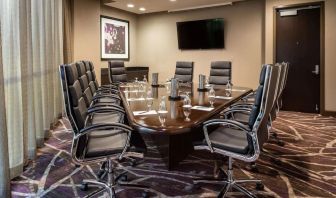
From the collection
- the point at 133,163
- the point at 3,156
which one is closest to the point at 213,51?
the point at 133,163

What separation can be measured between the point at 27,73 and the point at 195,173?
2.25 meters

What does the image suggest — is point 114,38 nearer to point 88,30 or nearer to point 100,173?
→ point 88,30

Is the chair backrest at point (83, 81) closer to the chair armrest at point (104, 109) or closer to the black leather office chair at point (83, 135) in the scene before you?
the chair armrest at point (104, 109)

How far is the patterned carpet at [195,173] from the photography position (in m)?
2.37

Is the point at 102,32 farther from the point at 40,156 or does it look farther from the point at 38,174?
the point at 38,174

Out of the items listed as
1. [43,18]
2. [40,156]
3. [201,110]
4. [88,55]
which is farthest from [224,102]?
[88,55]

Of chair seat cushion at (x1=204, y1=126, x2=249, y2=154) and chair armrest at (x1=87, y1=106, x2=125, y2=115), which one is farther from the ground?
chair armrest at (x1=87, y1=106, x2=125, y2=115)

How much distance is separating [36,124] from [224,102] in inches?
99.1

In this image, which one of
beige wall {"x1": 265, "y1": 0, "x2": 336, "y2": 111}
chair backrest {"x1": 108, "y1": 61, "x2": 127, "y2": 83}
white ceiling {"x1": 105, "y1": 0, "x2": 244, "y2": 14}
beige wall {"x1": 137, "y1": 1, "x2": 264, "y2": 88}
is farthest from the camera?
beige wall {"x1": 137, "y1": 1, "x2": 264, "y2": 88}

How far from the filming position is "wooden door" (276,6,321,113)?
5668 millimetres

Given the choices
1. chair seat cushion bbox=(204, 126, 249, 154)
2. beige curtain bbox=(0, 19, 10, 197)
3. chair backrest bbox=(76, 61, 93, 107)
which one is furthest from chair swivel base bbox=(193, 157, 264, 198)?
beige curtain bbox=(0, 19, 10, 197)

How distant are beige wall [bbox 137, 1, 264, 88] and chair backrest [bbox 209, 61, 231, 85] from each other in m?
1.84

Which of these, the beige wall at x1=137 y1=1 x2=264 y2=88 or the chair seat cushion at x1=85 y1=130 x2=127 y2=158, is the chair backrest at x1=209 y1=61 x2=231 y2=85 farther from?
the chair seat cushion at x1=85 y1=130 x2=127 y2=158

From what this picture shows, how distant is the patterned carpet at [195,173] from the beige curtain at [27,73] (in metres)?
0.26
